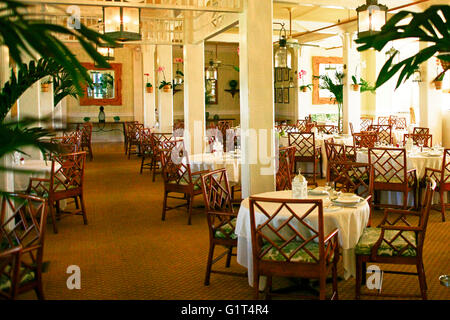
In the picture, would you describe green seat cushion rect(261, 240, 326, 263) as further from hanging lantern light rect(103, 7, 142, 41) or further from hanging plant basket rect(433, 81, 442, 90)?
hanging plant basket rect(433, 81, 442, 90)

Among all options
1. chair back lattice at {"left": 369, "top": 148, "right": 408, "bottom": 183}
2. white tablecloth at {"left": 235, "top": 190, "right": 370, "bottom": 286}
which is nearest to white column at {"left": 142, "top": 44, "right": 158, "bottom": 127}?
chair back lattice at {"left": 369, "top": 148, "right": 408, "bottom": 183}

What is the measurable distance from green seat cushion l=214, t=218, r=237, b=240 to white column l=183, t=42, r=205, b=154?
5.18 metres

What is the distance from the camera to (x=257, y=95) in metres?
5.46

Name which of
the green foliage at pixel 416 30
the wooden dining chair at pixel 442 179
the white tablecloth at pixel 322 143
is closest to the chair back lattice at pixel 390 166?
the wooden dining chair at pixel 442 179

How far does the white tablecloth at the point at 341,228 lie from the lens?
12.5ft

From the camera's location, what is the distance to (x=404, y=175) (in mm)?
6430

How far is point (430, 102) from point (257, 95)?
7169 millimetres

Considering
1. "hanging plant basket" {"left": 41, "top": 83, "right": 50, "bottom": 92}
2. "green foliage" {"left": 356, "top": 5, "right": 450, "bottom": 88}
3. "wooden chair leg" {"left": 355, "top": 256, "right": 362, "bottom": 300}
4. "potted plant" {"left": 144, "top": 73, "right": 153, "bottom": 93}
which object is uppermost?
"potted plant" {"left": 144, "top": 73, "right": 153, "bottom": 93}

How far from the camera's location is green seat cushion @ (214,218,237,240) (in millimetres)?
4160

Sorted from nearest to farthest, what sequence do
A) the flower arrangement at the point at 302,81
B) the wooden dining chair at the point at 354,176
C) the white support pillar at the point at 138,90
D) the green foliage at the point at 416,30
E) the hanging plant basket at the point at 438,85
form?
the green foliage at the point at 416,30
the wooden dining chair at the point at 354,176
the hanging plant basket at the point at 438,85
the flower arrangement at the point at 302,81
the white support pillar at the point at 138,90

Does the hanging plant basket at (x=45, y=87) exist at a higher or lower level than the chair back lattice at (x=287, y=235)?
higher

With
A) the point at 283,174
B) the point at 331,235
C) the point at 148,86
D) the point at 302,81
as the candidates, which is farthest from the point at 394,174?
the point at 302,81

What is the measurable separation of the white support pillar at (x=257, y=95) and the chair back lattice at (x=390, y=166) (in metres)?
1.75

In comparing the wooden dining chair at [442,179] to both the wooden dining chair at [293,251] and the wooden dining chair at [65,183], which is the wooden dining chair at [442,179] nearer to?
the wooden dining chair at [293,251]
